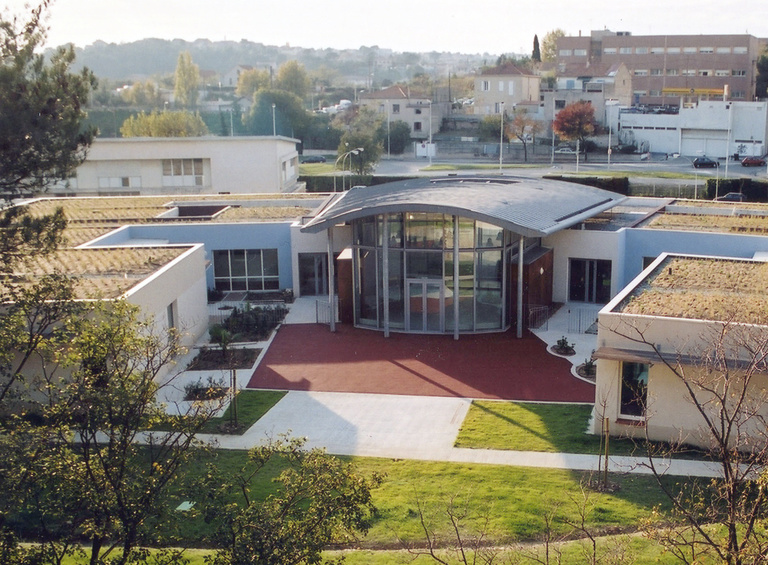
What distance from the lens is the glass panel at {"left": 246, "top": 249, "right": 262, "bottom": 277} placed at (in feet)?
119

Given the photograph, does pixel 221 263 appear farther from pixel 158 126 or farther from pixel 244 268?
pixel 158 126

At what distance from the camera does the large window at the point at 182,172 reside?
178 ft

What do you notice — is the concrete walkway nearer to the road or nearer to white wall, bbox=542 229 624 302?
white wall, bbox=542 229 624 302

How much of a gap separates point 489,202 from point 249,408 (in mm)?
11327

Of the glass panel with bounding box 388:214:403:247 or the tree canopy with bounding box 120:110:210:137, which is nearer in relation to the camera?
the glass panel with bounding box 388:214:403:247

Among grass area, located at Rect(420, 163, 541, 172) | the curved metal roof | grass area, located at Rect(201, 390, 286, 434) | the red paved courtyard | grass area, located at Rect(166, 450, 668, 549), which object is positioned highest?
the curved metal roof

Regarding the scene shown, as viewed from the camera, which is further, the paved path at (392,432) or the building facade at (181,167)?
the building facade at (181,167)

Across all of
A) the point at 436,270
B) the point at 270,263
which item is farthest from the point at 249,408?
the point at 270,263

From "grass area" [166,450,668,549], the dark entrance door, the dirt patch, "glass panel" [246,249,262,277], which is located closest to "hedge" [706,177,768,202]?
the dark entrance door

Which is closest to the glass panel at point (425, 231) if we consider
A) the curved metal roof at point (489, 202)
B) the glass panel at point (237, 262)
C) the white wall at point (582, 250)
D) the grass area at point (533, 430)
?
the curved metal roof at point (489, 202)

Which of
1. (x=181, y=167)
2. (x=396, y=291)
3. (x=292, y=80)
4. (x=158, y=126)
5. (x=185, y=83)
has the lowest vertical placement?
(x=396, y=291)

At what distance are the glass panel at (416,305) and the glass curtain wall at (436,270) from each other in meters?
0.03

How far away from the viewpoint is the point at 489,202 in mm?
29438

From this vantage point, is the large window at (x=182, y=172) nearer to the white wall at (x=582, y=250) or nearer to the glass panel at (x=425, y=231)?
the white wall at (x=582, y=250)
